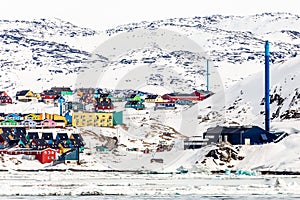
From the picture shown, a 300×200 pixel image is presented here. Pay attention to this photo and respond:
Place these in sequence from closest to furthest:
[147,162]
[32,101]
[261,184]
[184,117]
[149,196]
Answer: [149,196], [261,184], [147,162], [184,117], [32,101]

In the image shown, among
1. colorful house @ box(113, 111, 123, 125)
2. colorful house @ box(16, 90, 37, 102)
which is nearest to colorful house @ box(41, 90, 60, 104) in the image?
colorful house @ box(16, 90, 37, 102)

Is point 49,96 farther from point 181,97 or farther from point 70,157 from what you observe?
point 70,157

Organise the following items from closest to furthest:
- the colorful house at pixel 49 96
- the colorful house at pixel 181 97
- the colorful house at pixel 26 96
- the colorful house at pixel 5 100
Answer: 1. the colorful house at pixel 49 96
2. the colorful house at pixel 181 97
3. the colorful house at pixel 5 100
4. the colorful house at pixel 26 96

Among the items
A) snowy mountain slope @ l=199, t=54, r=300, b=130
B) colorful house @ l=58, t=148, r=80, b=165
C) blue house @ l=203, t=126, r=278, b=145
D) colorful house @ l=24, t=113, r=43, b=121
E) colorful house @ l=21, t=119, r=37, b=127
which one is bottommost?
colorful house @ l=58, t=148, r=80, b=165

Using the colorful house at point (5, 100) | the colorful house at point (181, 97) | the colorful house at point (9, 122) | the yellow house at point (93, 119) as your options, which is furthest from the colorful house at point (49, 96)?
the colorful house at point (9, 122)

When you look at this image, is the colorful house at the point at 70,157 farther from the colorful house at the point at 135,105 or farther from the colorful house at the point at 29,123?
the colorful house at the point at 135,105

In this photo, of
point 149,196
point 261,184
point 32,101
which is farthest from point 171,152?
point 32,101

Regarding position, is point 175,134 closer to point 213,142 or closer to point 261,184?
point 213,142

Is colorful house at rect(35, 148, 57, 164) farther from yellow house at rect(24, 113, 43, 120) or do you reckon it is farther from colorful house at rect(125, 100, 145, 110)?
colorful house at rect(125, 100, 145, 110)
